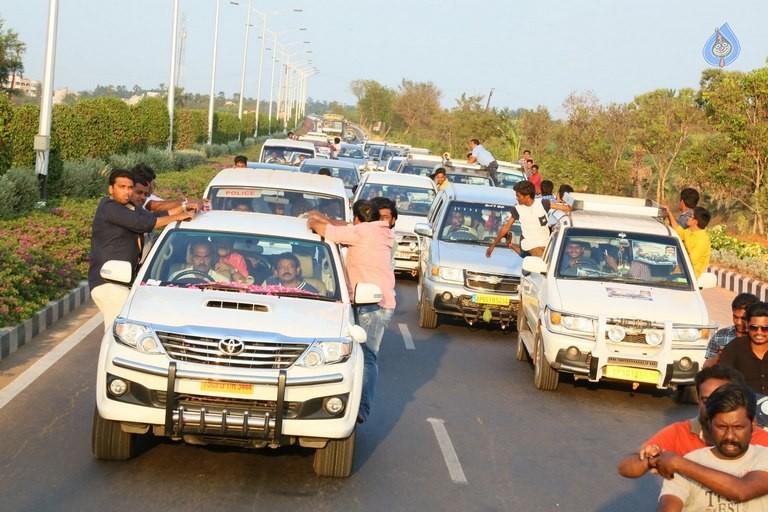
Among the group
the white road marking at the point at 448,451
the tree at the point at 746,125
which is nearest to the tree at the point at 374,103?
the tree at the point at 746,125

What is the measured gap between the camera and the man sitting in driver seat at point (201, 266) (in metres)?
8.66

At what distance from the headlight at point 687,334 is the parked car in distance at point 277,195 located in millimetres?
3368


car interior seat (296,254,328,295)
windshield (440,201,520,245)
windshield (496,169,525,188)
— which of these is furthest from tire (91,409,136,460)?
windshield (496,169,525,188)

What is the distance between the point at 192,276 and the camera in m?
8.66

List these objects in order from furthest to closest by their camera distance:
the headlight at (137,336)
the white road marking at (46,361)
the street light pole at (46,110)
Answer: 1. the street light pole at (46,110)
2. the white road marking at (46,361)
3. the headlight at (137,336)

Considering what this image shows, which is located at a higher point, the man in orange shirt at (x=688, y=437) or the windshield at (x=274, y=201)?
the windshield at (x=274, y=201)

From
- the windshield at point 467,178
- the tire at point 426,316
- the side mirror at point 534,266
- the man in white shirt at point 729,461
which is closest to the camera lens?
the man in white shirt at point 729,461

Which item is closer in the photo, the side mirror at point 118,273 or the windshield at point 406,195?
the side mirror at point 118,273

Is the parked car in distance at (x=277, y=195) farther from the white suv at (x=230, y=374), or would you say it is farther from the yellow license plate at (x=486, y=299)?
the white suv at (x=230, y=374)

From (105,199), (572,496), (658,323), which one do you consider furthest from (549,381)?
(105,199)

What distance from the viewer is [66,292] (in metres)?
15.5

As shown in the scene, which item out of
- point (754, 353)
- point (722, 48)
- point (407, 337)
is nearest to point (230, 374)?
point (754, 353)

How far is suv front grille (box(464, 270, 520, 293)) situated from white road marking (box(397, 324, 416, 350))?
0.95 metres

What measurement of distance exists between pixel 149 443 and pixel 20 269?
6.50 metres
